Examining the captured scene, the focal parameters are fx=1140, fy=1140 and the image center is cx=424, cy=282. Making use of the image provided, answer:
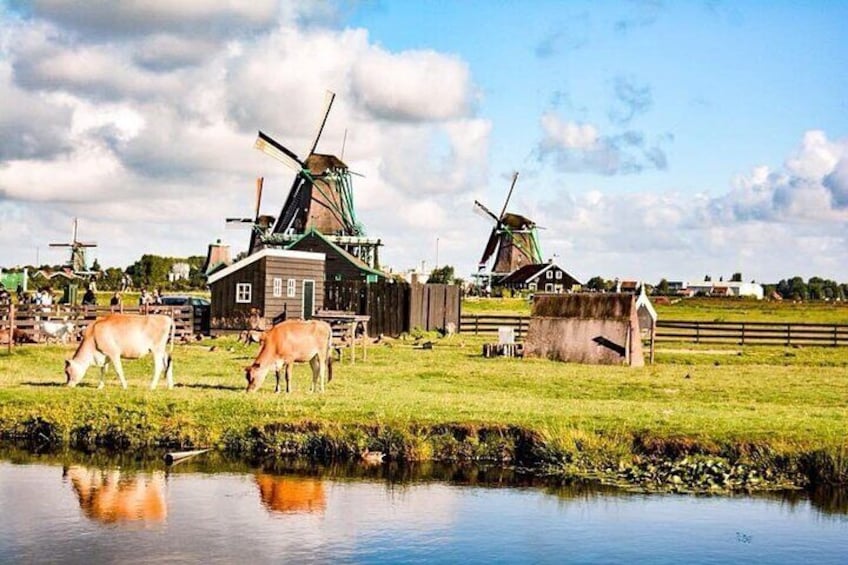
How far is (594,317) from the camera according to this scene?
35.2 m

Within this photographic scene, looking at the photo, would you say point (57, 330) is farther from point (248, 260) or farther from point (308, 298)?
point (308, 298)

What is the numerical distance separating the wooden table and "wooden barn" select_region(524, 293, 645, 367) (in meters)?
5.60

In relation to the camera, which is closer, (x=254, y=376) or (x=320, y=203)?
(x=254, y=376)

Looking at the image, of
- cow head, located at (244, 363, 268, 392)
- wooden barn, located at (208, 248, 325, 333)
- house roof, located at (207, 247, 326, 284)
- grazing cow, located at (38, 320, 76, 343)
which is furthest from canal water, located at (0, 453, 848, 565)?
house roof, located at (207, 247, 326, 284)

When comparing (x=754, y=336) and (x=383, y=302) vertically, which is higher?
(x=383, y=302)

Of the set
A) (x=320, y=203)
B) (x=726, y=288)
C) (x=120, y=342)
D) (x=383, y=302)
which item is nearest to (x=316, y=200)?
(x=320, y=203)

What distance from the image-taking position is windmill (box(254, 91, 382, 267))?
249 ft

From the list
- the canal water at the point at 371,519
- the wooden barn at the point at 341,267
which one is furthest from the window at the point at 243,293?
the canal water at the point at 371,519

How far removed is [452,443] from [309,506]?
3.74m

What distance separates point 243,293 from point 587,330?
16383mm

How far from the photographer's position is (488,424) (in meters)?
19.5

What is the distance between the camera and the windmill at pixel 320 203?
249 feet

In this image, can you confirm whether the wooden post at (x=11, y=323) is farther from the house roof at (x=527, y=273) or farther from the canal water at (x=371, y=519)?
the house roof at (x=527, y=273)

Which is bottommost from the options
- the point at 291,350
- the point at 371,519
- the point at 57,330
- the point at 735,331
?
the point at 371,519
